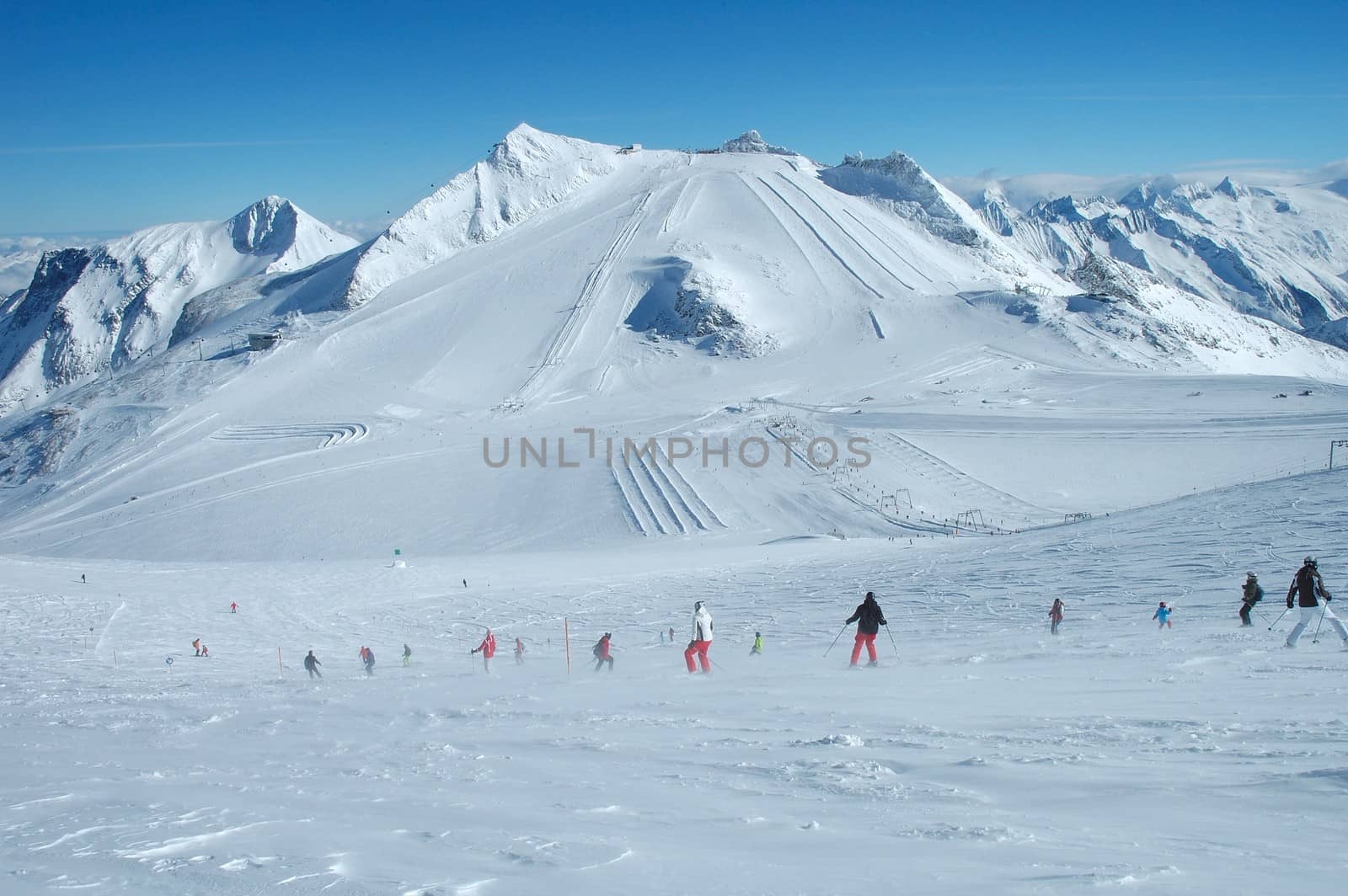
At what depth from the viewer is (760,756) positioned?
711 centimetres

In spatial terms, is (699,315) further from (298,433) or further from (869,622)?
(869,622)

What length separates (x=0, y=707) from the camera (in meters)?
12.3

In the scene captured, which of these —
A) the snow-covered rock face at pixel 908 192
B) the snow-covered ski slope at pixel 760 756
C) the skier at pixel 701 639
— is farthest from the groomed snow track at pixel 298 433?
Answer: the snow-covered rock face at pixel 908 192

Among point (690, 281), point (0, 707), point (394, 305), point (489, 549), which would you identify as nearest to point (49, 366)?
point (394, 305)

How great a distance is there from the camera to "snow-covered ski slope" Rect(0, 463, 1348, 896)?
4824mm

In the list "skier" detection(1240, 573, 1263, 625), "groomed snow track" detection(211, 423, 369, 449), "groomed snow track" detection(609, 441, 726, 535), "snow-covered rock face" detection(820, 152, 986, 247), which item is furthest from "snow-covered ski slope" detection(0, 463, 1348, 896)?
"snow-covered rock face" detection(820, 152, 986, 247)

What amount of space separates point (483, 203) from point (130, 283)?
350ft

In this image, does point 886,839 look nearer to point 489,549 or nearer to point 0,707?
point 0,707

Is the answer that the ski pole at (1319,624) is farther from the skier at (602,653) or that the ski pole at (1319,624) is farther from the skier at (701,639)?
the skier at (602,653)

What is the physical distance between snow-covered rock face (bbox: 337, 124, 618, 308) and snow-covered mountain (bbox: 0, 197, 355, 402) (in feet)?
222

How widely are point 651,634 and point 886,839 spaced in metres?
11.4

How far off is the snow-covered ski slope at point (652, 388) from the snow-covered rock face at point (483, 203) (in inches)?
11.1

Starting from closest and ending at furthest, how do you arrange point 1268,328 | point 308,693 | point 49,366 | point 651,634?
1. point 308,693
2. point 651,634
3. point 1268,328
4. point 49,366

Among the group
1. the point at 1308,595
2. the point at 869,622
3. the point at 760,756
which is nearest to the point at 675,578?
the point at 869,622
